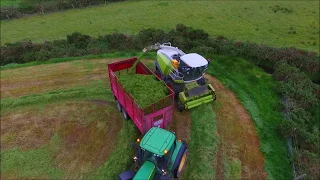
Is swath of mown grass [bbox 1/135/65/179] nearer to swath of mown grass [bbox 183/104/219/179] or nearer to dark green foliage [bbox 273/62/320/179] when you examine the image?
swath of mown grass [bbox 183/104/219/179]

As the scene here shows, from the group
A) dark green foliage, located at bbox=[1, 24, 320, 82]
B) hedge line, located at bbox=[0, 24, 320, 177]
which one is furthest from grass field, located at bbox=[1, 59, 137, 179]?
hedge line, located at bbox=[0, 24, 320, 177]

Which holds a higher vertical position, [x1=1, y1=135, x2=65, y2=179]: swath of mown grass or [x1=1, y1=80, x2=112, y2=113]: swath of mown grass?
[x1=1, y1=80, x2=112, y2=113]: swath of mown grass

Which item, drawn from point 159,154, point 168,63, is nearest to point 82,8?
point 168,63

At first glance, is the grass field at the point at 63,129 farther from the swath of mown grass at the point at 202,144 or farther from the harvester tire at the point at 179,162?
the swath of mown grass at the point at 202,144

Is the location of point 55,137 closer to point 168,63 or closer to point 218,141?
point 168,63

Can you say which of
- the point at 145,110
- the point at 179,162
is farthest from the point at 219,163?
the point at 145,110
